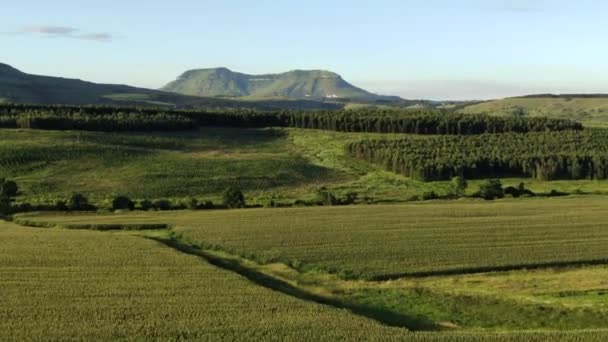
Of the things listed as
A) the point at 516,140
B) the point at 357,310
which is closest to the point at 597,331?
the point at 357,310

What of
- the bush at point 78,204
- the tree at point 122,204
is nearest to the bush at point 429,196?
the tree at point 122,204

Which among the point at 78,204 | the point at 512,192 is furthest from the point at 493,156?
the point at 78,204

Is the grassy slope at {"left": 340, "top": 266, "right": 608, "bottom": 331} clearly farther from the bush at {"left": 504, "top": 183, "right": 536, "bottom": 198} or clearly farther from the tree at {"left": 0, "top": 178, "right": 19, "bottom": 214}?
the tree at {"left": 0, "top": 178, "right": 19, "bottom": 214}

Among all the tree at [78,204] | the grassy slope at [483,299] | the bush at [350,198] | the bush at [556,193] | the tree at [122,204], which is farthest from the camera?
the bush at [556,193]

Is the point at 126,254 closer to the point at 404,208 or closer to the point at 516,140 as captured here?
the point at 404,208

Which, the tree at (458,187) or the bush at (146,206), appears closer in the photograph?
the bush at (146,206)

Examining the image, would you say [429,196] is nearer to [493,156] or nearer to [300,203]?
[300,203]

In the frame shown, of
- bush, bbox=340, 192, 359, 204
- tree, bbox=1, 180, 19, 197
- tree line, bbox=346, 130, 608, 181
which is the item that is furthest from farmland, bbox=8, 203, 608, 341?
tree line, bbox=346, 130, 608, 181

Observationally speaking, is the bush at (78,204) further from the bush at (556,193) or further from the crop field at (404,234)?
the bush at (556,193)
